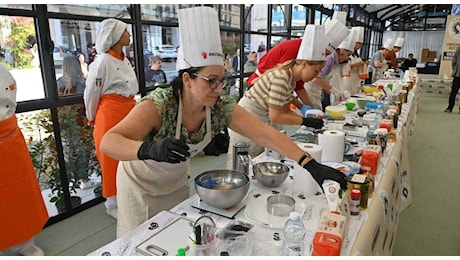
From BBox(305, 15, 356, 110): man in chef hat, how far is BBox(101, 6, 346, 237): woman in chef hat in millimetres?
1472

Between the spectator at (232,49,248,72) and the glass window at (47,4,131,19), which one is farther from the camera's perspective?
the spectator at (232,49,248,72)

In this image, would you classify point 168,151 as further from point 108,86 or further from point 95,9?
point 95,9

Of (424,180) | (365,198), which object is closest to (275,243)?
(365,198)

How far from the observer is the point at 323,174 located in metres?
1.14

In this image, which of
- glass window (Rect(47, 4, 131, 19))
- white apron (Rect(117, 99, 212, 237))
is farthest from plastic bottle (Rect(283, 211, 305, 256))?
glass window (Rect(47, 4, 131, 19))

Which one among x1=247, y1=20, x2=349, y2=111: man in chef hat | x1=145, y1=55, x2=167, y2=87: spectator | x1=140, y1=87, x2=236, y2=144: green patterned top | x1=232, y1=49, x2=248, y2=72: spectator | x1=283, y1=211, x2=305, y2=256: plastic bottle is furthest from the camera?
x1=232, y1=49, x2=248, y2=72: spectator

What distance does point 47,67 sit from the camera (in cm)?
200

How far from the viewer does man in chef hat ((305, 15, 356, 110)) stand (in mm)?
2688

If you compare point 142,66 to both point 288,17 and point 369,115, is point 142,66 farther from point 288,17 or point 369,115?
point 288,17

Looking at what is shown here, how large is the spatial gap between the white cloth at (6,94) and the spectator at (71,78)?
597 mm

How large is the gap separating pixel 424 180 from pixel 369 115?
116cm

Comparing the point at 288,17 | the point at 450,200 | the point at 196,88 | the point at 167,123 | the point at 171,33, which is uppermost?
the point at 288,17

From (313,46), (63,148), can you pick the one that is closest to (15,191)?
(63,148)

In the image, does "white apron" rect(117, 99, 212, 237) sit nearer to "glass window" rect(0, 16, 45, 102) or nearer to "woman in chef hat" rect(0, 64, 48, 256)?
"woman in chef hat" rect(0, 64, 48, 256)
